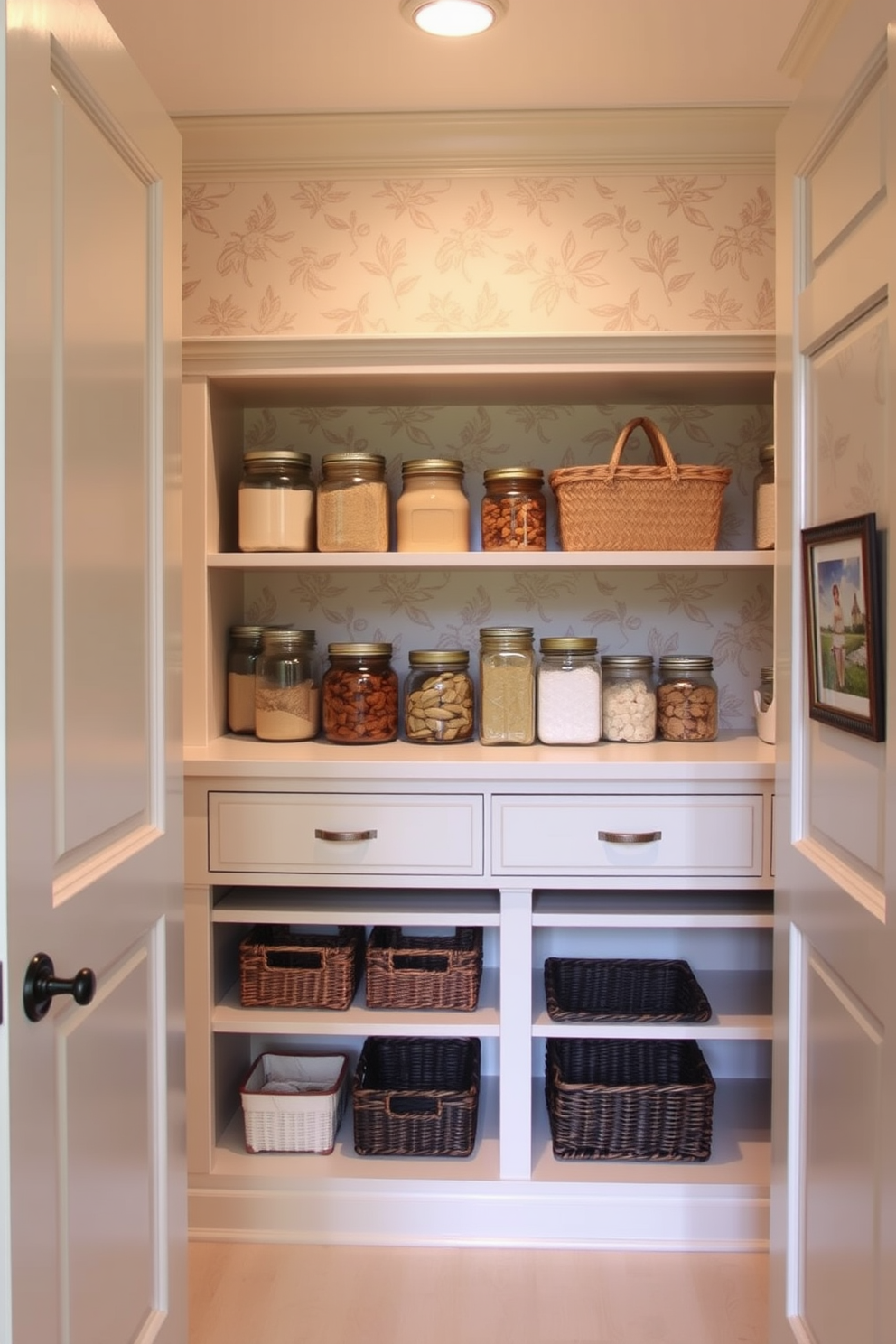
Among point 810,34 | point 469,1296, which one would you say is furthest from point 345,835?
point 810,34

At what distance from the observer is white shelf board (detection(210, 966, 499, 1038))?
7.63 feet

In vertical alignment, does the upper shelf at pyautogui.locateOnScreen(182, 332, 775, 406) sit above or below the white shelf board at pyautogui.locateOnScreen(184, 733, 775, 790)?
above

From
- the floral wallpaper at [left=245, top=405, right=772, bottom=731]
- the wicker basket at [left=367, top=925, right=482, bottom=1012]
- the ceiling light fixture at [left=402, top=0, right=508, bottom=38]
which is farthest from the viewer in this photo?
A: the floral wallpaper at [left=245, top=405, right=772, bottom=731]

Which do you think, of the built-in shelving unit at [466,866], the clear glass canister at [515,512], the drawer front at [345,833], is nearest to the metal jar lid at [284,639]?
the built-in shelving unit at [466,866]

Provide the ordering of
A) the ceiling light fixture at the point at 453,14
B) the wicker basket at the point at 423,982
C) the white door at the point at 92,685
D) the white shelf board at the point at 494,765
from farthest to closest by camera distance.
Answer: the wicker basket at the point at 423,982 → the white shelf board at the point at 494,765 → the ceiling light fixture at the point at 453,14 → the white door at the point at 92,685

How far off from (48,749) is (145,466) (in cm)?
53

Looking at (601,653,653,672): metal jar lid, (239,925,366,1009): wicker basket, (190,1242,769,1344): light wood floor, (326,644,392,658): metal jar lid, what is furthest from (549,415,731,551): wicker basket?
(190,1242,769,1344): light wood floor

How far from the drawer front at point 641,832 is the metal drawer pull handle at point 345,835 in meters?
0.26

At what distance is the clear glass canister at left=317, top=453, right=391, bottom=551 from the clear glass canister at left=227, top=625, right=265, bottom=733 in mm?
302

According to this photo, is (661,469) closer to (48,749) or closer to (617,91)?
(617,91)

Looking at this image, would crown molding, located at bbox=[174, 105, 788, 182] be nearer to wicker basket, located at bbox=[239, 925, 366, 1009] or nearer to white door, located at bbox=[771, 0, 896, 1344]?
white door, located at bbox=[771, 0, 896, 1344]

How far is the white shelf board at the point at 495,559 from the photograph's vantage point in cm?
235

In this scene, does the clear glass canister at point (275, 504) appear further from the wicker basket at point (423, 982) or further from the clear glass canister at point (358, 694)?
the wicker basket at point (423, 982)

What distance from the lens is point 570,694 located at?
2457mm
